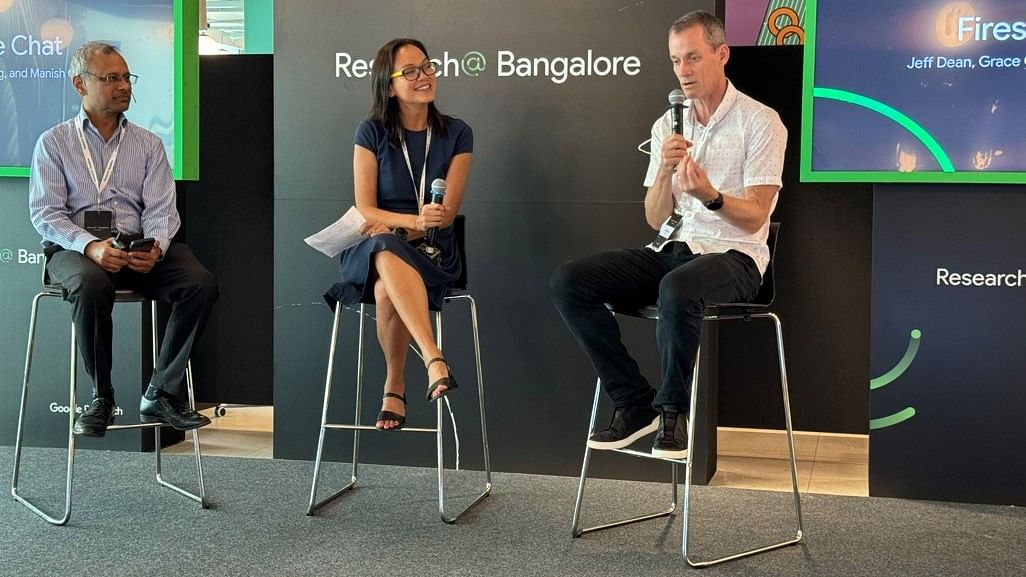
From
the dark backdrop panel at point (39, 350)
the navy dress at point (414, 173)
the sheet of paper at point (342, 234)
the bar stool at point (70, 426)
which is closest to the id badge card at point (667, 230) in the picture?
the navy dress at point (414, 173)

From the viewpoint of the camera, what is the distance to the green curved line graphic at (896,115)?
11.9 feet

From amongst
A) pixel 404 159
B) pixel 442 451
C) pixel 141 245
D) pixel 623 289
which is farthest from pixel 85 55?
pixel 623 289

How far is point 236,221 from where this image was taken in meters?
Answer: 5.41

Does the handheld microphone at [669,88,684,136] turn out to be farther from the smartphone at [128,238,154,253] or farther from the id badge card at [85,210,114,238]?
the id badge card at [85,210,114,238]

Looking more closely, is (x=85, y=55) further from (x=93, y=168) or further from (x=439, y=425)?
(x=439, y=425)

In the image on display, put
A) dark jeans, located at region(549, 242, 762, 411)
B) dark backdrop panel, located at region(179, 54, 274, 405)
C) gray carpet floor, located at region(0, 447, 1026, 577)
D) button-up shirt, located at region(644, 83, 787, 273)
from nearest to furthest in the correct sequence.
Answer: gray carpet floor, located at region(0, 447, 1026, 577), dark jeans, located at region(549, 242, 762, 411), button-up shirt, located at region(644, 83, 787, 273), dark backdrop panel, located at region(179, 54, 274, 405)

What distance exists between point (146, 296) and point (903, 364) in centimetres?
258

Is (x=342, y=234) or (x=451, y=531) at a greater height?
(x=342, y=234)

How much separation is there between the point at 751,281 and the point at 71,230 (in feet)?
7.20

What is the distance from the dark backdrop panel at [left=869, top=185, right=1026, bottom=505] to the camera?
369 centimetres

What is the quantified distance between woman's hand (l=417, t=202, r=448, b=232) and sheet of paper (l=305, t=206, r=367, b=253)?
0.64ft

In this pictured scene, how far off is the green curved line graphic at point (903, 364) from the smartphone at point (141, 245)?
8.21 feet

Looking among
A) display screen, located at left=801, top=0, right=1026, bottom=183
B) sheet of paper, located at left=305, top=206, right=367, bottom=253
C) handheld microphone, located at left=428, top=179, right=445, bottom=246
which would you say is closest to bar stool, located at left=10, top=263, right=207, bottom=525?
sheet of paper, located at left=305, top=206, right=367, bottom=253

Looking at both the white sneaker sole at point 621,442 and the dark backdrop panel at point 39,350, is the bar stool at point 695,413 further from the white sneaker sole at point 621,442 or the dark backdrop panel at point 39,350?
the dark backdrop panel at point 39,350
